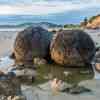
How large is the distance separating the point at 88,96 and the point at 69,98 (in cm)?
30

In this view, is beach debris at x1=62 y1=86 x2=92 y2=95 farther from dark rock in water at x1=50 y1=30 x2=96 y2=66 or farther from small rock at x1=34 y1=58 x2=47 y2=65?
small rock at x1=34 y1=58 x2=47 y2=65

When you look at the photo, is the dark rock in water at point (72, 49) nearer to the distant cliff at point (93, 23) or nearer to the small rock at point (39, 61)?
the small rock at point (39, 61)

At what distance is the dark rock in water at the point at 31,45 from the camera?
7.88 metres

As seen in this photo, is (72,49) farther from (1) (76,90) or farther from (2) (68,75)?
(1) (76,90)

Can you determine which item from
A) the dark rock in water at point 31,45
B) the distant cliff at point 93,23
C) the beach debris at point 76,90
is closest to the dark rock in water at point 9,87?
the beach debris at point 76,90

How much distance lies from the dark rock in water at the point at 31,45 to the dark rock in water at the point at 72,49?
12.0 inches

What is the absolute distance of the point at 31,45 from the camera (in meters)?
7.95

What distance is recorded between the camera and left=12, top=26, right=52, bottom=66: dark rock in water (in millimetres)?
7880

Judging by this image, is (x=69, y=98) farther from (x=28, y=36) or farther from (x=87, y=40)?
(x=28, y=36)

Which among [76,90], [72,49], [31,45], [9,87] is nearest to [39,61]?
[31,45]

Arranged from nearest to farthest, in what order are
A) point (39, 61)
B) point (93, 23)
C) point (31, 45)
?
point (39, 61)
point (31, 45)
point (93, 23)

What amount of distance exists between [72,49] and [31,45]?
110cm

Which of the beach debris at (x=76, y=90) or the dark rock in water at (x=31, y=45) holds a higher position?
the dark rock in water at (x=31, y=45)

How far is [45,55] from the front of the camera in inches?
310
